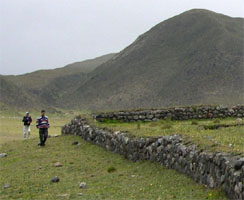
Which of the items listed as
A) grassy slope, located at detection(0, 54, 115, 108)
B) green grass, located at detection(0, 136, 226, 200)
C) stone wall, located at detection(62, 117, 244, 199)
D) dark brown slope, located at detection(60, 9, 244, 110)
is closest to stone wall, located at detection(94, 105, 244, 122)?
stone wall, located at detection(62, 117, 244, 199)

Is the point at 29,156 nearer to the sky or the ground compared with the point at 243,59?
nearer to the ground

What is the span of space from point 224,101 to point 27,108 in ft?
162

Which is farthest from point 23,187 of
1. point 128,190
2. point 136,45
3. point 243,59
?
point 136,45

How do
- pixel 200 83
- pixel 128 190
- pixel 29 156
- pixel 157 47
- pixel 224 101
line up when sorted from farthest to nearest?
pixel 157 47, pixel 200 83, pixel 224 101, pixel 29 156, pixel 128 190

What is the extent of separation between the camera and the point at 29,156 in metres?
18.7

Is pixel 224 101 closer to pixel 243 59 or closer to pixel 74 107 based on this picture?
pixel 243 59

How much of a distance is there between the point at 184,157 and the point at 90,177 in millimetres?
3771

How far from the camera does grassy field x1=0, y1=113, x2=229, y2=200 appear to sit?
10.4 meters

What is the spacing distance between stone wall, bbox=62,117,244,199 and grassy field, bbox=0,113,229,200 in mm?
258

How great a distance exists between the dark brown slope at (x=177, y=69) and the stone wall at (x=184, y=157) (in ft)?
225

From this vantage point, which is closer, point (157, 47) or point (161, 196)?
point (161, 196)

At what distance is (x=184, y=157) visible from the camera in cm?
1146

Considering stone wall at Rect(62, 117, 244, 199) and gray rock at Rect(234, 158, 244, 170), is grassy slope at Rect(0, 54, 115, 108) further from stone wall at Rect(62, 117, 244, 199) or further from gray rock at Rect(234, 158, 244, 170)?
gray rock at Rect(234, 158, 244, 170)

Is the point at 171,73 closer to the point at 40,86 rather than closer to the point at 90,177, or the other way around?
the point at 40,86
